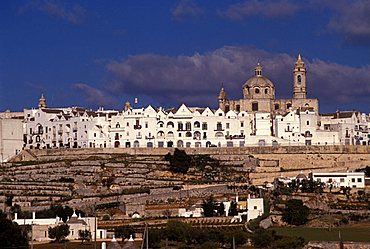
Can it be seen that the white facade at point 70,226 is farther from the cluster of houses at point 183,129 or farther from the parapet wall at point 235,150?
the cluster of houses at point 183,129

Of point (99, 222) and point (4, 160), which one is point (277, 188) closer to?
point (99, 222)

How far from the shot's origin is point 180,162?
80625mm

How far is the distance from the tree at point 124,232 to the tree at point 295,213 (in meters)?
9.92

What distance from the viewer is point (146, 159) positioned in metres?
84.2

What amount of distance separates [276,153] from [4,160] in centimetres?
2218

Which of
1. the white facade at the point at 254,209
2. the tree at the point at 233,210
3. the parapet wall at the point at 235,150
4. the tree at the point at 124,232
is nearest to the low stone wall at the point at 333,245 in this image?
the tree at the point at 124,232

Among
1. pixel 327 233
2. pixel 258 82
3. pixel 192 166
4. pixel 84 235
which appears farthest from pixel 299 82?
pixel 84 235

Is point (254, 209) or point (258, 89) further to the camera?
point (258, 89)

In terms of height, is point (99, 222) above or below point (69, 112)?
below

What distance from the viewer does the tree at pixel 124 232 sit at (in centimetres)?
5892

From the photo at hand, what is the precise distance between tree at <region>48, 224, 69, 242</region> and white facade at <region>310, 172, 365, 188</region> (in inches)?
928

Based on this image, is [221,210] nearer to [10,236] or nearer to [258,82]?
[10,236]

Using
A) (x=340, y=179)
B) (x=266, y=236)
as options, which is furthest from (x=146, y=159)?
(x=266, y=236)

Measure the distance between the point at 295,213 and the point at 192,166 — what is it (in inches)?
702
